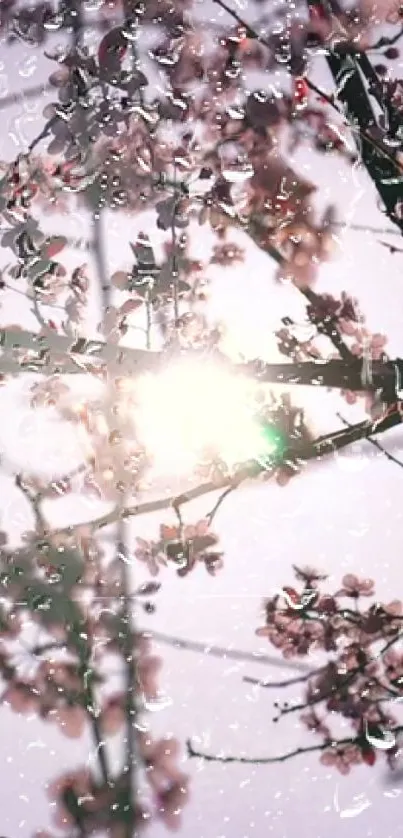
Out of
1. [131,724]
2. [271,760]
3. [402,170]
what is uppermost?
[402,170]

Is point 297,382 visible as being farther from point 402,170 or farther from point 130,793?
point 130,793

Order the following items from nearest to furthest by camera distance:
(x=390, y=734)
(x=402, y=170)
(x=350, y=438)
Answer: (x=402, y=170), (x=350, y=438), (x=390, y=734)

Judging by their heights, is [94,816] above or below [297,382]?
below

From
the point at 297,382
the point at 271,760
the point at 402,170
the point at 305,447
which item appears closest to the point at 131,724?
the point at 271,760

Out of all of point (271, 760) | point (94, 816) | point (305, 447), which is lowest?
point (94, 816)

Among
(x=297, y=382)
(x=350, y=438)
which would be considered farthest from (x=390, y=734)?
(x=297, y=382)

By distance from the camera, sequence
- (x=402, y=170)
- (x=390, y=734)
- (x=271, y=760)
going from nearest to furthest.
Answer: (x=402, y=170), (x=271, y=760), (x=390, y=734)

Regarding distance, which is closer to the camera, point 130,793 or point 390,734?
point 390,734

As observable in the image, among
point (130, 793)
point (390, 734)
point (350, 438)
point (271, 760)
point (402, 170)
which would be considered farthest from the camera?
point (130, 793)

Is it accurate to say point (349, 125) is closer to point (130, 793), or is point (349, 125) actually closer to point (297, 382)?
Answer: point (297, 382)
